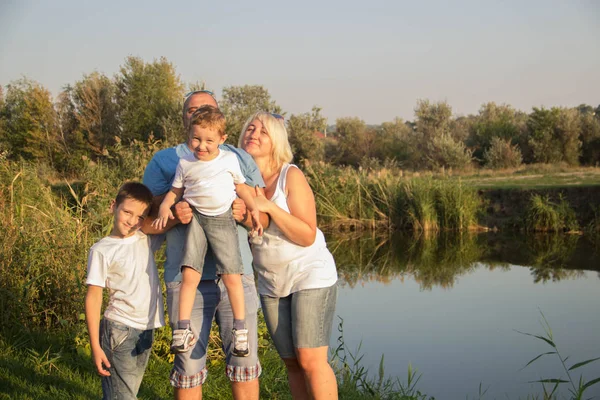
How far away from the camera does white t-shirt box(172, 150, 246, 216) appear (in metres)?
2.64

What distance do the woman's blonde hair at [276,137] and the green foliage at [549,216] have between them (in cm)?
1198

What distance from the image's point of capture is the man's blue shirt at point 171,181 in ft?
8.93

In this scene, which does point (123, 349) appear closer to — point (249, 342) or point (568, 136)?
point (249, 342)

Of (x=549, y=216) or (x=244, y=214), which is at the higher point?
(x=244, y=214)

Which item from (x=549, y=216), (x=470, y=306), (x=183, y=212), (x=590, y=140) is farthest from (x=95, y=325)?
(x=590, y=140)

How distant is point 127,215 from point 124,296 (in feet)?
1.13

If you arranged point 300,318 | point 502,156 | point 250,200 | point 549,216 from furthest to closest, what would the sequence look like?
1. point 502,156
2. point 549,216
3. point 300,318
4. point 250,200

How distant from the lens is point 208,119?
2.62 meters

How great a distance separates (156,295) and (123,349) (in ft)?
0.90

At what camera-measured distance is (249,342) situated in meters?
2.74

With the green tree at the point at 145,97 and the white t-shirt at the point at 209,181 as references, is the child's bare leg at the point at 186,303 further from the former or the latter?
the green tree at the point at 145,97

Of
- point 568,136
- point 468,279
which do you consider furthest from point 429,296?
point 568,136

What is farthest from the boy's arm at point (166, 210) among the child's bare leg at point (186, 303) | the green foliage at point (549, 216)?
the green foliage at point (549, 216)

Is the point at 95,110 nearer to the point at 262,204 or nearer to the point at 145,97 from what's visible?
the point at 145,97
